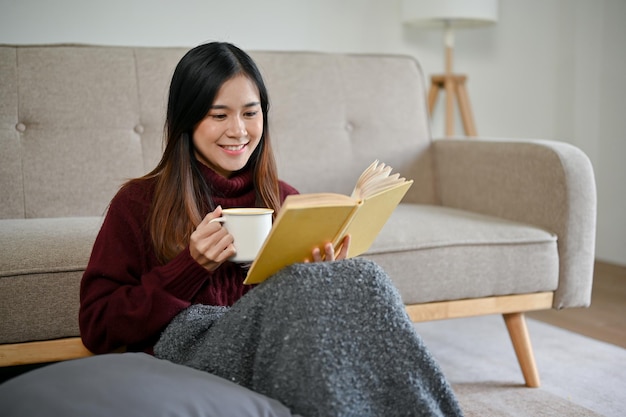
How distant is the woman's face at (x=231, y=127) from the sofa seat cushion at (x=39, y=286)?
1.32ft

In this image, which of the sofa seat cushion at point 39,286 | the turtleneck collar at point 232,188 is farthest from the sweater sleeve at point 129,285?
the sofa seat cushion at point 39,286

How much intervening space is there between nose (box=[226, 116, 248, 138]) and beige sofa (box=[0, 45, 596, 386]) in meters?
0.45

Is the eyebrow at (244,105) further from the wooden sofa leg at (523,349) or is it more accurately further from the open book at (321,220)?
the wooden sofa leg at (523,349)

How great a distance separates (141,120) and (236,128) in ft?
2.80

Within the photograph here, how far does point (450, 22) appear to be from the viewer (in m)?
3.13

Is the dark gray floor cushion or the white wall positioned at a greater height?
the white wall

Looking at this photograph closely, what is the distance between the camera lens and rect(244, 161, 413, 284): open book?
40.9 inches

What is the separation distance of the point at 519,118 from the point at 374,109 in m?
1.47

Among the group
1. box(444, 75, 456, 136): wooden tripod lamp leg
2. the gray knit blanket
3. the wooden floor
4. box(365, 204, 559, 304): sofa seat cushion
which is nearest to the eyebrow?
the gray knit blanket

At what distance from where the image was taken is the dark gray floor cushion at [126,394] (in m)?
0.93

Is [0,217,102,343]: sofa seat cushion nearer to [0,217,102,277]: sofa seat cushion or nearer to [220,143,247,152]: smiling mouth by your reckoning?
[0,217,102,277]: sofa seat cushion

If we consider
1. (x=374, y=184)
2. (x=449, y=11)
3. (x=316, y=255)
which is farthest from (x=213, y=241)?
(x=449, y=11)

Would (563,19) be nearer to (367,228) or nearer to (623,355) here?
(623,355)

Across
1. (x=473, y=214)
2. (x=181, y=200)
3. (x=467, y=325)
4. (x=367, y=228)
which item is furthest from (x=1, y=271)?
(x=467, y=325)
